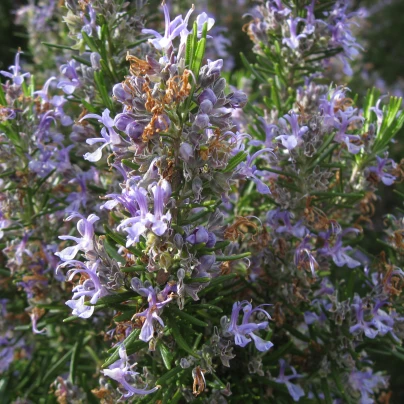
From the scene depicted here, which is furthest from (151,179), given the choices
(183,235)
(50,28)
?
(50,28)

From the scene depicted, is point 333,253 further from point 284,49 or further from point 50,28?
point 50,28

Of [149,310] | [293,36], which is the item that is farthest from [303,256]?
[293,36]

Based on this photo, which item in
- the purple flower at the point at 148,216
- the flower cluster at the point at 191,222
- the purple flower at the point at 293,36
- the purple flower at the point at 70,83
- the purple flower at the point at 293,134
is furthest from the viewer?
the purple flower at the point at 293,36

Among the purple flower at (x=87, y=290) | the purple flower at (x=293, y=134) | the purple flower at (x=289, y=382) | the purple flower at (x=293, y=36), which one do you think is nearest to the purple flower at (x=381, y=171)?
the purple flower at (x=293, y=134)

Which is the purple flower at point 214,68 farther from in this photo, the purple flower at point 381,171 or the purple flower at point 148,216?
the purple flower at point 381,171

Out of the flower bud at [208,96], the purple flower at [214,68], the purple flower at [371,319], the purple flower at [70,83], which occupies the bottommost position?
the purple flower at [371,319]

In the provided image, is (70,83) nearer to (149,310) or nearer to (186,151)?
(186,151)
